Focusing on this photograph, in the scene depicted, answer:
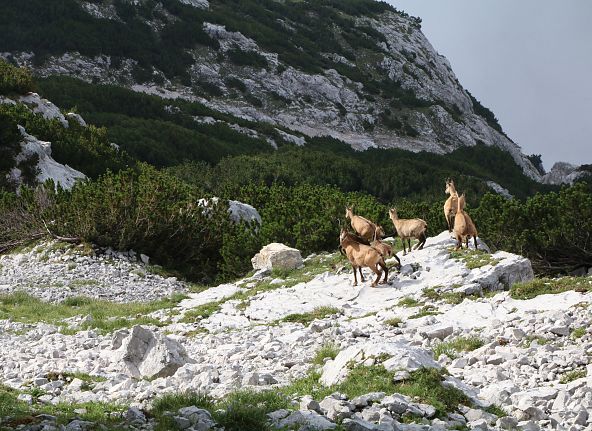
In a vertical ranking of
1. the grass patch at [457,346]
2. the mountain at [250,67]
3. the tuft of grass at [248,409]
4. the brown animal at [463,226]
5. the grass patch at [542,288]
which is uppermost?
→ the mountain at [250,67]

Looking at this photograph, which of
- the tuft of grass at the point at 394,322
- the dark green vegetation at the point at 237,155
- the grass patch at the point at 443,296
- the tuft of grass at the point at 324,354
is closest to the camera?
→ the tuft of grass at the point at 324,354

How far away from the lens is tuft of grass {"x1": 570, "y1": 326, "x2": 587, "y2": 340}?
9047 mm

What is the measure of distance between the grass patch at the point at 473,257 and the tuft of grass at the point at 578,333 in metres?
4.24

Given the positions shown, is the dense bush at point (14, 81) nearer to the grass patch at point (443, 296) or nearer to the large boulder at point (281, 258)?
the large boulder at point (281, 258)

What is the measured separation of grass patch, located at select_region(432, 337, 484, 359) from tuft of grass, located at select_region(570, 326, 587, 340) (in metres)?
1.23

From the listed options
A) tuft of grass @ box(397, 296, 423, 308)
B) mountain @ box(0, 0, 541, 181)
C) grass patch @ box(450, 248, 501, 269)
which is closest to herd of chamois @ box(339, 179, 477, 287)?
grass patch @ box(450, 248, 501, 269)

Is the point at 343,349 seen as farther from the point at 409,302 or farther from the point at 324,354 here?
the point at 409,302

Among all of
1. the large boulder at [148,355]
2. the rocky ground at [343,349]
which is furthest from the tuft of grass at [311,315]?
the large boulder at [148,355]

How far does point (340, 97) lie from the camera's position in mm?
86188

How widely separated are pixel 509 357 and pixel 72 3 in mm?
85785

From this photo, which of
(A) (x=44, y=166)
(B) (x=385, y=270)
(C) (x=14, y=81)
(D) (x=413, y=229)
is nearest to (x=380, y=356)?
(B) (x=385, y=270)

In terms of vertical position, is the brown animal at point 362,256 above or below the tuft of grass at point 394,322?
above

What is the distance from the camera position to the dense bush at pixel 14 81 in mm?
38219

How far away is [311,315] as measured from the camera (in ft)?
41.6
